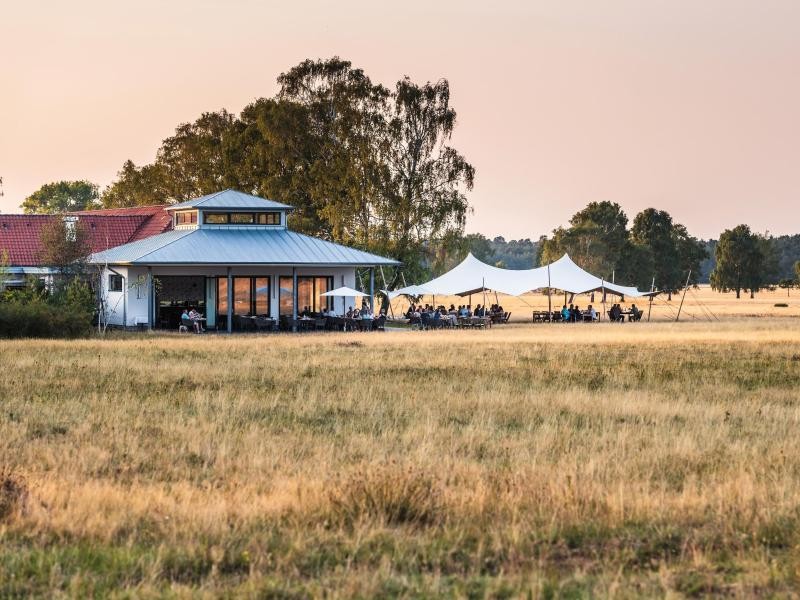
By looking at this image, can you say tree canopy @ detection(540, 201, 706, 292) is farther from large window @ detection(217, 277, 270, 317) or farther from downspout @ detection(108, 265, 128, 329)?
downspout @ detection(108, 265, 128, 329)

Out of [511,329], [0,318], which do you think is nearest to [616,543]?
[0,318]

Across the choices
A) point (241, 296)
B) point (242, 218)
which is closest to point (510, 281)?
point (242, 218)

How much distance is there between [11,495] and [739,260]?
391 ft

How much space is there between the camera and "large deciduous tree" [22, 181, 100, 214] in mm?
117375

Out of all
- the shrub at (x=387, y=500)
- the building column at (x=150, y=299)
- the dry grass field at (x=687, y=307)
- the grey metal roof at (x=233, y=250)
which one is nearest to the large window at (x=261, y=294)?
the grey metal roof at (x=233, y=250)

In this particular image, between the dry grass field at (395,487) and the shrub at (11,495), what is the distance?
37 mm

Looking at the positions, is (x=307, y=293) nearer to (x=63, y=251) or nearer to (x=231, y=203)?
(x=231, y=203)

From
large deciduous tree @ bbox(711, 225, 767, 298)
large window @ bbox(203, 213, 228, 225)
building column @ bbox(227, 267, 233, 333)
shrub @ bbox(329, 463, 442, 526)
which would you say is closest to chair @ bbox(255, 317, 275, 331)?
building column @ bbox(227, 267, 233, 333)

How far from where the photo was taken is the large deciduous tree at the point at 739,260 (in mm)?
122312

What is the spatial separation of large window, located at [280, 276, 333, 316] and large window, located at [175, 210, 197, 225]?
194 inches

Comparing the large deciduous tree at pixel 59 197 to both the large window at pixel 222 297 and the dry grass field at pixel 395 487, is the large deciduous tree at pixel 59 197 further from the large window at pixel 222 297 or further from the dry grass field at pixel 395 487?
the dry grass field at pixel 395 487

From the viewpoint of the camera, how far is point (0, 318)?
37.8m

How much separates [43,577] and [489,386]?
14.4 meters

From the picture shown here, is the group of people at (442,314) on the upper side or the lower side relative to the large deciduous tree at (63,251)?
lower
